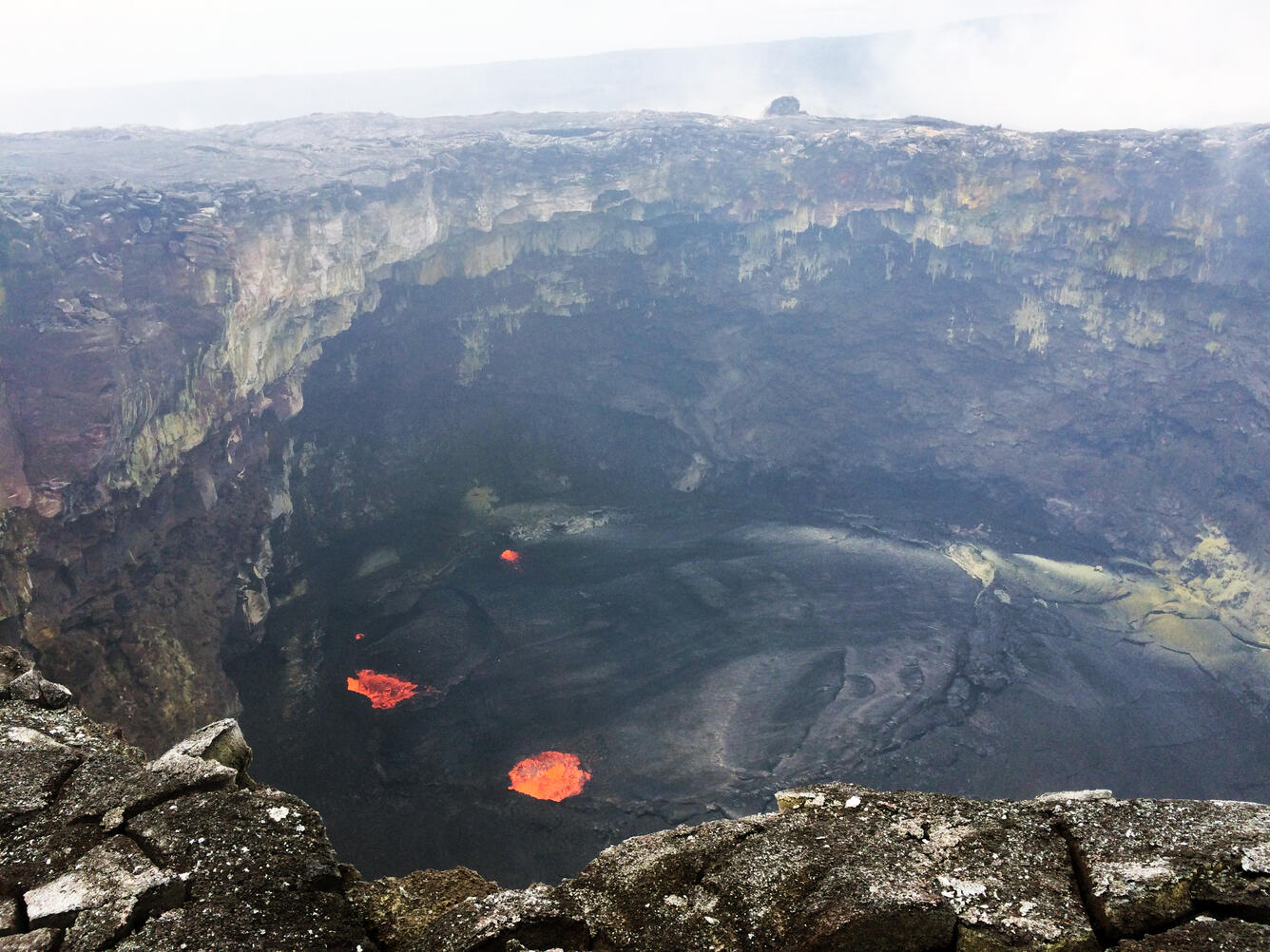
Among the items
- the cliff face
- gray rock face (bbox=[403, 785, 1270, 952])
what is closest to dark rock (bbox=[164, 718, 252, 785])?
gray rock face (bbox=[403, 785, 1270, 952])

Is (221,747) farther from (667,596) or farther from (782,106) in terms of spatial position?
(782,106)

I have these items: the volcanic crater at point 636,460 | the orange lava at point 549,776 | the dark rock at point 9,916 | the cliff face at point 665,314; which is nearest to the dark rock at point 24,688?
the dark rock at point 9,916

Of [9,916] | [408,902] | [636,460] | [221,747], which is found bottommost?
[636,460]

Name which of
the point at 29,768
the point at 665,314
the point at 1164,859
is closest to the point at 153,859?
the point at 29,768

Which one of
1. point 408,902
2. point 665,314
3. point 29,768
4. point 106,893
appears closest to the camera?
point 106,893

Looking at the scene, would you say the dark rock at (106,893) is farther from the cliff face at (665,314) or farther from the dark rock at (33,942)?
the cliff face at (665,314)

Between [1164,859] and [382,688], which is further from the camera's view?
[382,688]

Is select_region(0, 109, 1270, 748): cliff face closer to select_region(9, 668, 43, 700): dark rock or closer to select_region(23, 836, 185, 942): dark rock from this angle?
select_region(9, 668, 43, 700): dark rock
